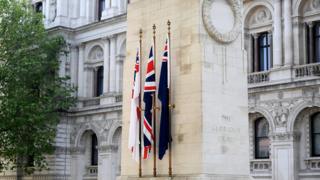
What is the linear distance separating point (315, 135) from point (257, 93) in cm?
360

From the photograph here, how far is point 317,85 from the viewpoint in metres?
30.2

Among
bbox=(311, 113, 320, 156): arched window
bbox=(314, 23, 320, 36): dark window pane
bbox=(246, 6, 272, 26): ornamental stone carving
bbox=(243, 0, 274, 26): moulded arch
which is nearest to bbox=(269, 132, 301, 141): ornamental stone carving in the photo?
bbox=(311, 113, 320, 156): arched window

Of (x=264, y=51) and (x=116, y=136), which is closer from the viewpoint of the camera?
(x=264, y=51)

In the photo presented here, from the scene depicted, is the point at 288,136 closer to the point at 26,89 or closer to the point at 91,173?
the point at 26,89

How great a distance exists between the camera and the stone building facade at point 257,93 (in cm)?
3117

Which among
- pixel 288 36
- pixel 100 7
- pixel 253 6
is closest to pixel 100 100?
Answer: pixel 100 7

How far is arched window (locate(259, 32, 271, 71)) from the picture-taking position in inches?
1346

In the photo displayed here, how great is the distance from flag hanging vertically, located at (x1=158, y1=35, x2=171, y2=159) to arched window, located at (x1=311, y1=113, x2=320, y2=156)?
52.8 feet

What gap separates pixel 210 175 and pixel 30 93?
24.0 meters

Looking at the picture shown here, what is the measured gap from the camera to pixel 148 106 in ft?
56.0

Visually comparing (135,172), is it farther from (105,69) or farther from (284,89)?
(105,69)

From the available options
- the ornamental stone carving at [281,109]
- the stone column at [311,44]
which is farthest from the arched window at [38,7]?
the stone column at [311,44]

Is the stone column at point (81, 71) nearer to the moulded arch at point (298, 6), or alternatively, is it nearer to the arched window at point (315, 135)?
the moulded arch at point (298, 6)

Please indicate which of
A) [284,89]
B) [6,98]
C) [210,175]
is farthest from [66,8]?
[210,175]
